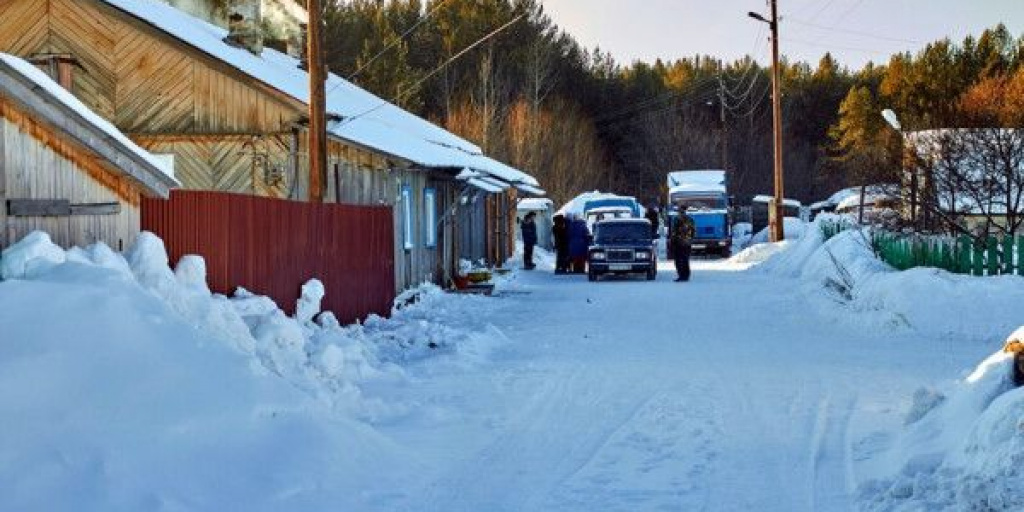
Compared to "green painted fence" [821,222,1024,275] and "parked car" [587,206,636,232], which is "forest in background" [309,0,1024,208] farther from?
"green painted fence" [821,222,1024,275]

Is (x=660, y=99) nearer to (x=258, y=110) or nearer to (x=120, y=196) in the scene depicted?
(x=258, y=110)

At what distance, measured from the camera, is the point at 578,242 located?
35000mm

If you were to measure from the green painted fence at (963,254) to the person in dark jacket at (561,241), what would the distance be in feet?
41.6

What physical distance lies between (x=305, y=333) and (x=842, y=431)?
582cm

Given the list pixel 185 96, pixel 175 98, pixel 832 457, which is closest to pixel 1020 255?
pixel 832 457

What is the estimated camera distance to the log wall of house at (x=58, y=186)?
9.18m

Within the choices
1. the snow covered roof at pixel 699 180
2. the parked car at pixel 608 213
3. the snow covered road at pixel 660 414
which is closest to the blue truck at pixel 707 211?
the snow covered roof at pixel 699 180

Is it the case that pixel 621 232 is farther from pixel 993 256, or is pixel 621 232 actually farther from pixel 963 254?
pixel 993 256

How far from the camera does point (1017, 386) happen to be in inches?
319

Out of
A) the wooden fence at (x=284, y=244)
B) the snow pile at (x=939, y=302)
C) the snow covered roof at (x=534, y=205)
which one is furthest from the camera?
the snow covered roof at (x=534, y=205)

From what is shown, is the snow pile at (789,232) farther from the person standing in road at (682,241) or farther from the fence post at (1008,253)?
the fence post at (1008,253)

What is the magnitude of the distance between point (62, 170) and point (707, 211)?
38.5 metres

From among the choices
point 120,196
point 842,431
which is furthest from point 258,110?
point 842,431

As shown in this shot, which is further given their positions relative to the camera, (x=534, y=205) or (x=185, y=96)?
(x=534, y=205)
